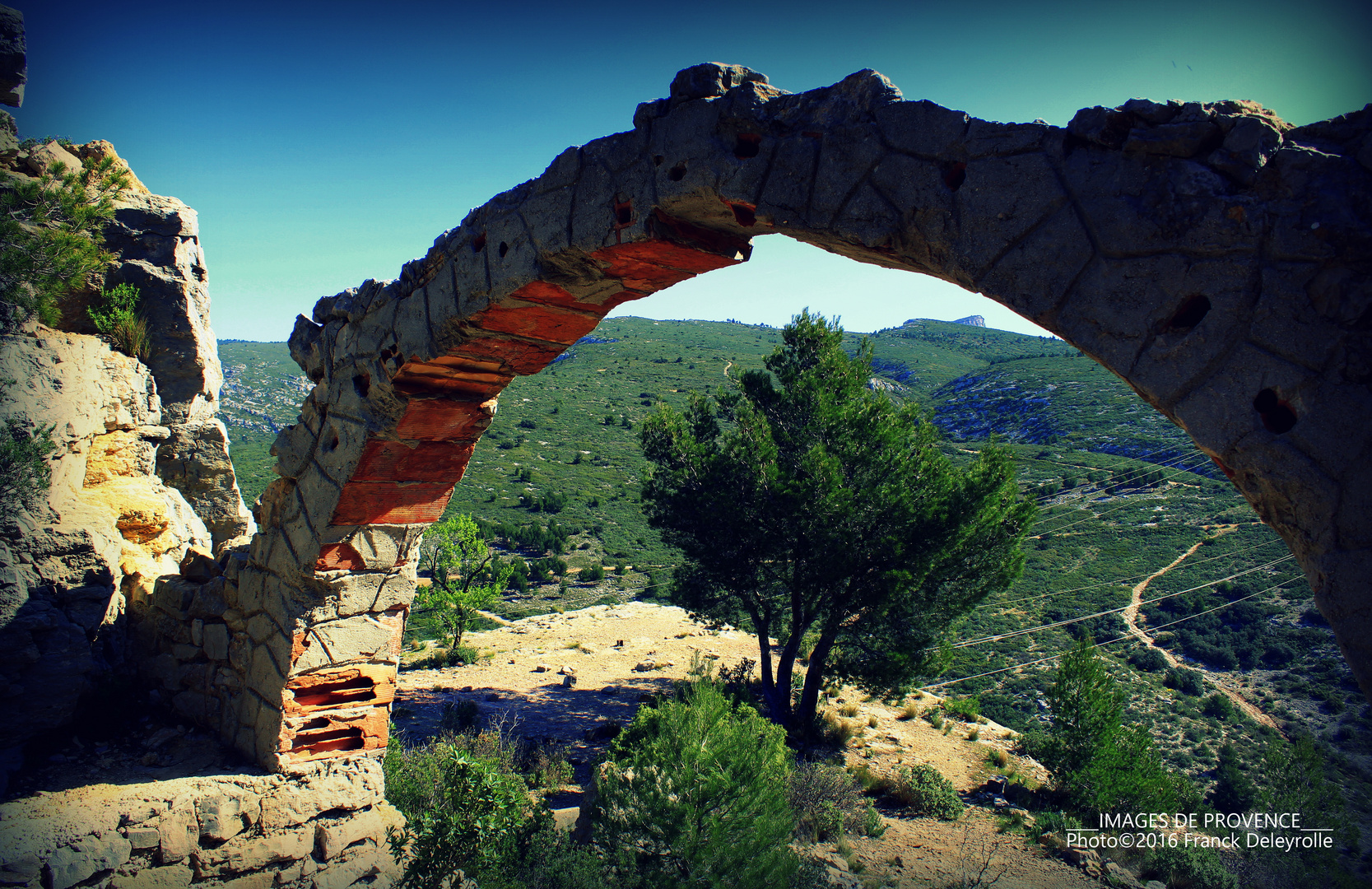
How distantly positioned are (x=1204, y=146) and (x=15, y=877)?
5800 millimetres

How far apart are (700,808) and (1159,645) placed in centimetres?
1530

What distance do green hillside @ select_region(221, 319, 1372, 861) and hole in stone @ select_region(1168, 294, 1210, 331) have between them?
32.0 feet

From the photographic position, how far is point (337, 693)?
4887mm

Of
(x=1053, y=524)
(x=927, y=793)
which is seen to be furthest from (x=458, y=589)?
(x=1053, y=524)

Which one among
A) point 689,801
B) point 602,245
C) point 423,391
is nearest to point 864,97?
point 602,245

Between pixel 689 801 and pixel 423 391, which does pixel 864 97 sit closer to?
pixel 423 391

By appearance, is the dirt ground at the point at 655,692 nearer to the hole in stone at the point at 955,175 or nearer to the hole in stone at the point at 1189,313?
the hole in stone at the point at 1189,313

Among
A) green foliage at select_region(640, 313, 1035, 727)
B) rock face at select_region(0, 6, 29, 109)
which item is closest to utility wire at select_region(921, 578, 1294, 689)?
green foliage at select_region(640, 313, 1035, 727)

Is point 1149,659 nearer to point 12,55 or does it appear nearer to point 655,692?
point 655,692

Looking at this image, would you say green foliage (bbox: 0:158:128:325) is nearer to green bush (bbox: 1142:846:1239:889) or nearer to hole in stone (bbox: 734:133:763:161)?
hole in stone (bbox: 734:133:763:161)

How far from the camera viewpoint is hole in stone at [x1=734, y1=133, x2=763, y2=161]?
9.29ft

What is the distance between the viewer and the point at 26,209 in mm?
6156

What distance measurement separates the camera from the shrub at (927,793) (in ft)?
28.6

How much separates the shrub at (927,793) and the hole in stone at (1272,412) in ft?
27.6
